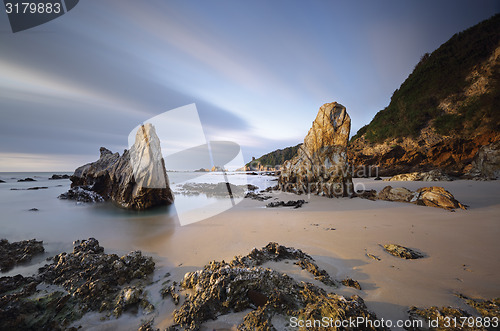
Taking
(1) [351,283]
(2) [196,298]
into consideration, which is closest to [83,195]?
(2) [196,298]

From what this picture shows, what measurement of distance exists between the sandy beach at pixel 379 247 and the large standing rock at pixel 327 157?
3119mm

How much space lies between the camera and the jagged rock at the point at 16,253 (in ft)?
8.84

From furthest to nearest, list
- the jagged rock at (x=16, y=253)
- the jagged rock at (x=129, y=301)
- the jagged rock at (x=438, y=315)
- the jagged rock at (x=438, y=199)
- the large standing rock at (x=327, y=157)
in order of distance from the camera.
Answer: the large standing rock at (x=327, y=157)
the jagged rock at (x=438, y=199)
the jagged rock at (x=16, y=253)
the jagged rock at (x=129, y=301)
the jagged rock at (x=438, y=315)

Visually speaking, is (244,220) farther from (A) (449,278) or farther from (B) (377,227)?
(A) (449,278)

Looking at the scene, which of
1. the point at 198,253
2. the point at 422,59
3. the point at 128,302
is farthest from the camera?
the point at 422,59

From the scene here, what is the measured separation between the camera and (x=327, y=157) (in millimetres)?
8586

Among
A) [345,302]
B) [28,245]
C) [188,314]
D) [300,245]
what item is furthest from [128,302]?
[28,245]

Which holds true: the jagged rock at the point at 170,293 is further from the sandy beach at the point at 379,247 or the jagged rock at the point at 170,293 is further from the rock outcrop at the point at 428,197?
the rock outcrop at the point at 428,197

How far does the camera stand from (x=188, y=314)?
151cm

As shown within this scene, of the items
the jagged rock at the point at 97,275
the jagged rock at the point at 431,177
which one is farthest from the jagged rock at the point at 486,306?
the jagged rock at the point at 431,177

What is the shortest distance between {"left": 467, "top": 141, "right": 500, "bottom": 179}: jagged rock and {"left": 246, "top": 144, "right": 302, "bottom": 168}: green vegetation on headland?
70.4 meters

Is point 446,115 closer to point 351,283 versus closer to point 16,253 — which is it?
point 351,283

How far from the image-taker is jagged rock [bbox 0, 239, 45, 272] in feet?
8.84

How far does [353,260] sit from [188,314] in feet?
7.21
